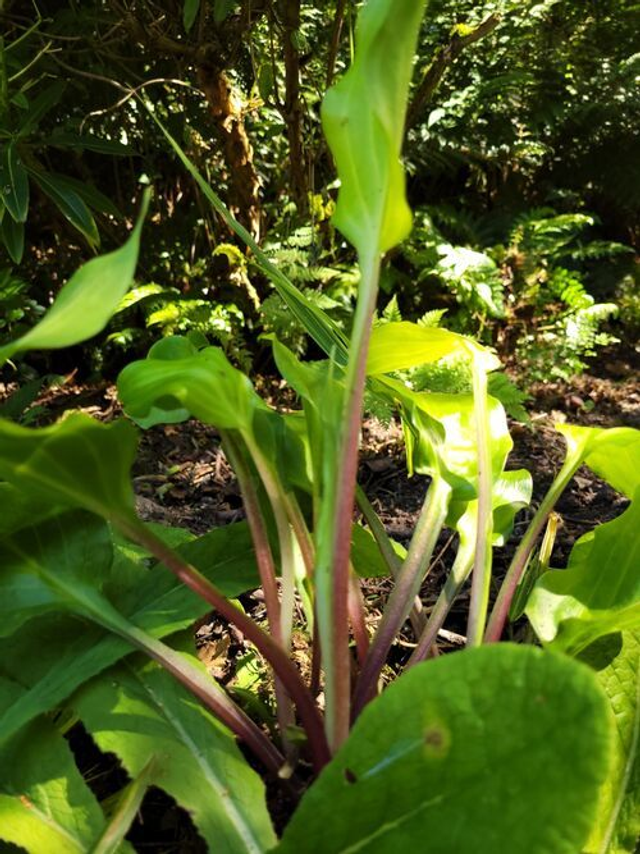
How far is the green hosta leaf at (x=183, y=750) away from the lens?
604 millimetres

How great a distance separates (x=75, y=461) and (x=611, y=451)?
1.95ft

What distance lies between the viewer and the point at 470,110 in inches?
115

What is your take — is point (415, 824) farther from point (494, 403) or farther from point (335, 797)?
point (494, 403)

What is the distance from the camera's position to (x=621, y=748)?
690 millimetres

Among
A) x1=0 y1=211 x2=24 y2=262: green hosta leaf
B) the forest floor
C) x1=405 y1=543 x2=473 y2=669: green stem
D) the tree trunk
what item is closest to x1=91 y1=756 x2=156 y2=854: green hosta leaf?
the forest floor

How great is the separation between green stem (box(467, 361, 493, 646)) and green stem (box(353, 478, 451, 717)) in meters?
0.04

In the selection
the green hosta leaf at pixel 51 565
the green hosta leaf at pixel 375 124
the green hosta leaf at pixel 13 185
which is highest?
the green hosta leaf at pixel 375 124

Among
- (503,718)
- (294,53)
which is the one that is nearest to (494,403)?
(503,718)

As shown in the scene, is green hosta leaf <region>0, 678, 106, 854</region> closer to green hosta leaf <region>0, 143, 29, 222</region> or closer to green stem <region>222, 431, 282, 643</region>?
green stem <region>222, 431, 282, 643</region>

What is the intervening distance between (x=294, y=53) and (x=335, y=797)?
2.05 metres

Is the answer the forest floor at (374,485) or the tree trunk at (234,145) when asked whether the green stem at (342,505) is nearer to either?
the forest floor at (374,485)

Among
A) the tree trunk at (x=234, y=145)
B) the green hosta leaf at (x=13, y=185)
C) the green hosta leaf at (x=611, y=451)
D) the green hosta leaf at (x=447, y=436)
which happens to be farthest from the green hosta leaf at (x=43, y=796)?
the tree trunk at (x=234, y=145)

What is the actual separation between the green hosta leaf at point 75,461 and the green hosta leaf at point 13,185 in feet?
Answer: 3.86

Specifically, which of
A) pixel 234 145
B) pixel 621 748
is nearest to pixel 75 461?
pixel 621 748
